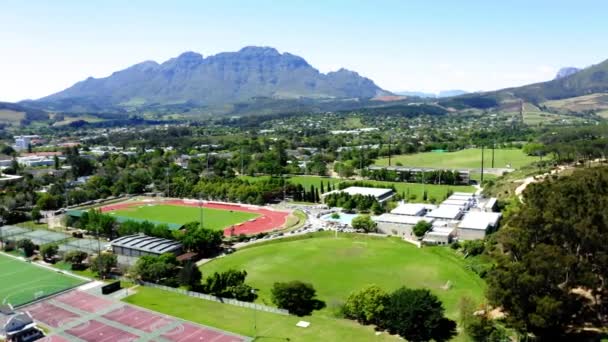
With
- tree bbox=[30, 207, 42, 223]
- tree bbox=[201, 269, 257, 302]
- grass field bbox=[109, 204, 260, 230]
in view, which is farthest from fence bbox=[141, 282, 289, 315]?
tree bbox=[30, 207, 42, 223]

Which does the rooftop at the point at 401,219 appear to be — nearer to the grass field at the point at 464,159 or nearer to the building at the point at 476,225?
the building at the point at 476,225

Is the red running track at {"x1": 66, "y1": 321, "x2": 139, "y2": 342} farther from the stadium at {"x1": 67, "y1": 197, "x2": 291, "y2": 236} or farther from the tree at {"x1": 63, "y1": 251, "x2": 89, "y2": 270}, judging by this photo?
the stadium at {"x1": 67, "y1": 197, "x2": 291, "y2": 236}

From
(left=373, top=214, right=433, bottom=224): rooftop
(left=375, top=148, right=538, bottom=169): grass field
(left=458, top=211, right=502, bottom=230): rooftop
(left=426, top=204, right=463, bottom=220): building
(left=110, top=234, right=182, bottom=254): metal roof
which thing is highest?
(left=375, top=148, right=538, bottom=169): grass field

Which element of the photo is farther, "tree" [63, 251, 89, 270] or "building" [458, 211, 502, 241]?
"building" [458, 211, 502, 241]

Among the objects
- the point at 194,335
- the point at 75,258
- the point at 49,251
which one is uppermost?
the point at 49,251

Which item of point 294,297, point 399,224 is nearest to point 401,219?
point 399,224

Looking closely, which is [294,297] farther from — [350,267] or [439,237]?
[439,237]
